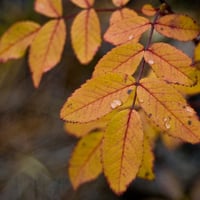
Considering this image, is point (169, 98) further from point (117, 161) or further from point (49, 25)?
point (49, 25)

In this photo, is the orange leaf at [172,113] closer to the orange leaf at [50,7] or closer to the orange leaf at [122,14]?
the orange leaf at [122,14]

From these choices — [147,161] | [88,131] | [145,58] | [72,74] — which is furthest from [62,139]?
[145,58]

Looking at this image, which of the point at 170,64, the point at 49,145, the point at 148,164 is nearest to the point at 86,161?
the point at 148,164

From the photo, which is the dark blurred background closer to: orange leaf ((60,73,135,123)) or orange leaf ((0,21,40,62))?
orange leaf ((0,21,40,62))

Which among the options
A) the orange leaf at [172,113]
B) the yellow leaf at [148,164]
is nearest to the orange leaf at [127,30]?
the orange leaf at [172,113]

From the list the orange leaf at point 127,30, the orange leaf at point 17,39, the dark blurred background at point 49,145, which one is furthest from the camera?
the dark blurred background at point 49,145

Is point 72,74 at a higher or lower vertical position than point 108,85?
lower
